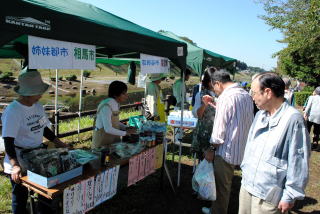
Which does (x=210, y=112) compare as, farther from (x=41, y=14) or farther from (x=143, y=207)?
(x=41, y=14)

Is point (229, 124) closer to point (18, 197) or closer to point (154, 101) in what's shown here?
point (18, 197)

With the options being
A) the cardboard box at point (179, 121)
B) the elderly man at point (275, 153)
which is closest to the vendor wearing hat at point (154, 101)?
the cardboard box at point (179, 121)

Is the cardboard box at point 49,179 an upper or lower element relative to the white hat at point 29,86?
lower

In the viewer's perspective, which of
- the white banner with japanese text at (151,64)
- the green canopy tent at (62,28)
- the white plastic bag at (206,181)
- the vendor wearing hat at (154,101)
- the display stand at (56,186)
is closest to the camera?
the green canopy tent at (62,28)

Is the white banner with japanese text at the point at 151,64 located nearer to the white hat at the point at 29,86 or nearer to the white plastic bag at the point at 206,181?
the white hat at the point at 29,86

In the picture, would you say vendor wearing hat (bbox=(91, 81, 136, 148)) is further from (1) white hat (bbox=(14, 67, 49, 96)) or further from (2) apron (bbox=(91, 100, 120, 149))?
(1) white hat (bbox=(14, 67, 49, 96))

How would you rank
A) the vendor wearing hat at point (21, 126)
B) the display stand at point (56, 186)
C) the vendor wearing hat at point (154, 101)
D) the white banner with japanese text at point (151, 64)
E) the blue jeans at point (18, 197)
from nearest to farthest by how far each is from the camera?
1. the display stand at point (56, 186)
2. the vendor wearing hat at point (21, 126)
3. the blue jeans at point (18, 197)
4. the white banner with japanese text at point (151, 64)
5. the vendor wearing hat at point (154, 101)

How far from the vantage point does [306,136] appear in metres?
1.55

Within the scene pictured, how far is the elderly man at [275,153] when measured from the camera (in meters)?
1.55

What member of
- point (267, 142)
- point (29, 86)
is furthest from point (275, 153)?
point (29, 86)

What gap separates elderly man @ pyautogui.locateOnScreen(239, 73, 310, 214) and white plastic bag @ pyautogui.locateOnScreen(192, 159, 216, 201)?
0.70m

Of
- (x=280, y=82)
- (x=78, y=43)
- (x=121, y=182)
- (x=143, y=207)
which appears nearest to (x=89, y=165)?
(x=121, y=182)

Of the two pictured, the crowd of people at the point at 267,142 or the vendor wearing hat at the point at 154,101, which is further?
the vendor wearing hat at the point at 154,101

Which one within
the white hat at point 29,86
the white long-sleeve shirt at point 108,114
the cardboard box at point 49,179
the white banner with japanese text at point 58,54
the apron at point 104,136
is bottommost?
the cardboard box at point 49,179
